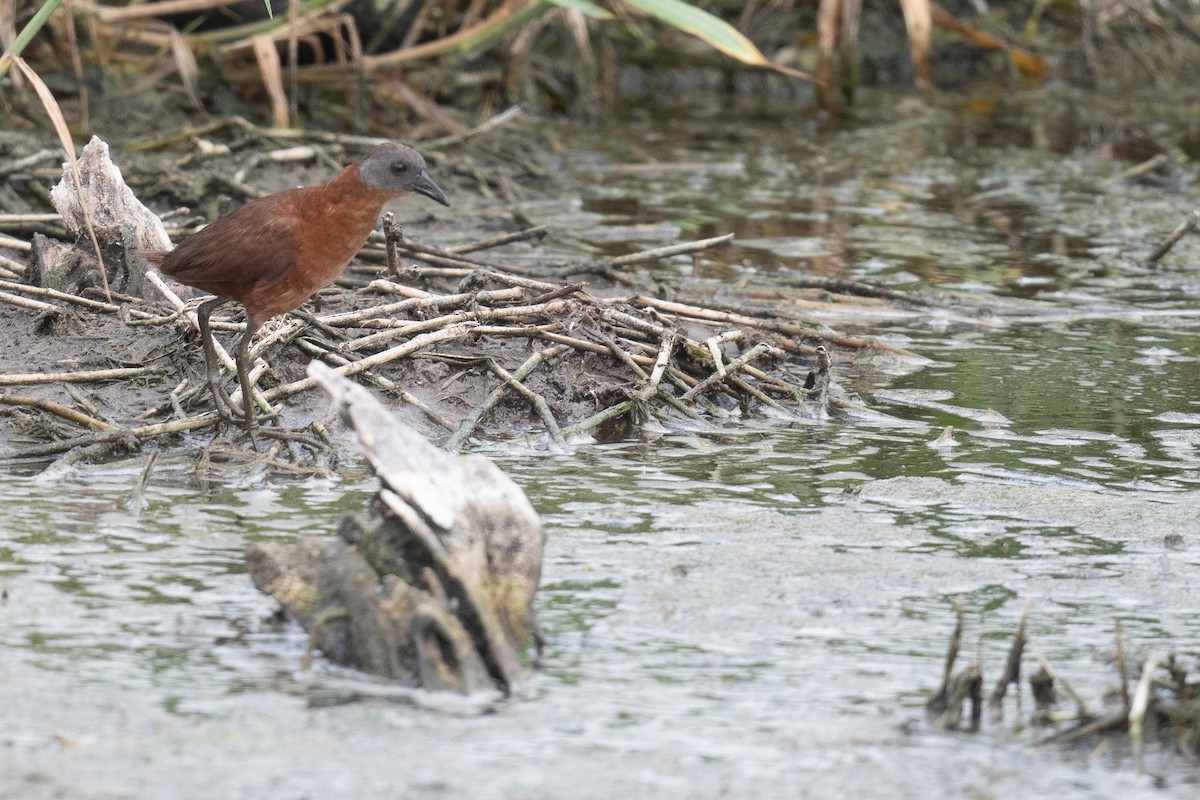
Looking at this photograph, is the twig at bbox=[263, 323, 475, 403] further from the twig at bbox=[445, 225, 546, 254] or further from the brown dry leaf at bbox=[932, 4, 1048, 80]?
the brown dry leaf at bbox=[932, 4, 1048, 80]

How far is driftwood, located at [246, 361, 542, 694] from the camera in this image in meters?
3.20

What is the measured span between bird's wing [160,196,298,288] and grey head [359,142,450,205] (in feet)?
0.82

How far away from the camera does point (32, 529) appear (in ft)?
13.3

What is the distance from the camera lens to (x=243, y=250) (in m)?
4.62

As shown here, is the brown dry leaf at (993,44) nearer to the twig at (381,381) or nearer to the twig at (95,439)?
the twig at (381,381)

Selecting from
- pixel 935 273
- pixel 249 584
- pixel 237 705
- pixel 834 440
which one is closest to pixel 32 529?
pixel 249 584

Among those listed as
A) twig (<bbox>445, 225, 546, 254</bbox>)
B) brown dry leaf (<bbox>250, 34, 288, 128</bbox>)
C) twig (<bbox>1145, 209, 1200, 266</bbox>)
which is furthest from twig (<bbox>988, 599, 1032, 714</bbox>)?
brown dry leaf (<bbox>250, 34, 288, 128</bbox>)

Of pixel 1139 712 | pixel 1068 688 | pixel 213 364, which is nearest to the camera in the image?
pixel 1139 712

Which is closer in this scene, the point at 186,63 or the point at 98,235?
the point at 98,235

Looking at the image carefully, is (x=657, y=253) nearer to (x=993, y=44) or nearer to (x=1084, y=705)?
(x=1084, y=705)

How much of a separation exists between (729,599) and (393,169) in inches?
67.6

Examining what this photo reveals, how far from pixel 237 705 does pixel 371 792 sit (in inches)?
16.5

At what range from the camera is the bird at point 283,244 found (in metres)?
4.62

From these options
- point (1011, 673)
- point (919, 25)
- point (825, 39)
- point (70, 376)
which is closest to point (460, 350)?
point (70, 376)
